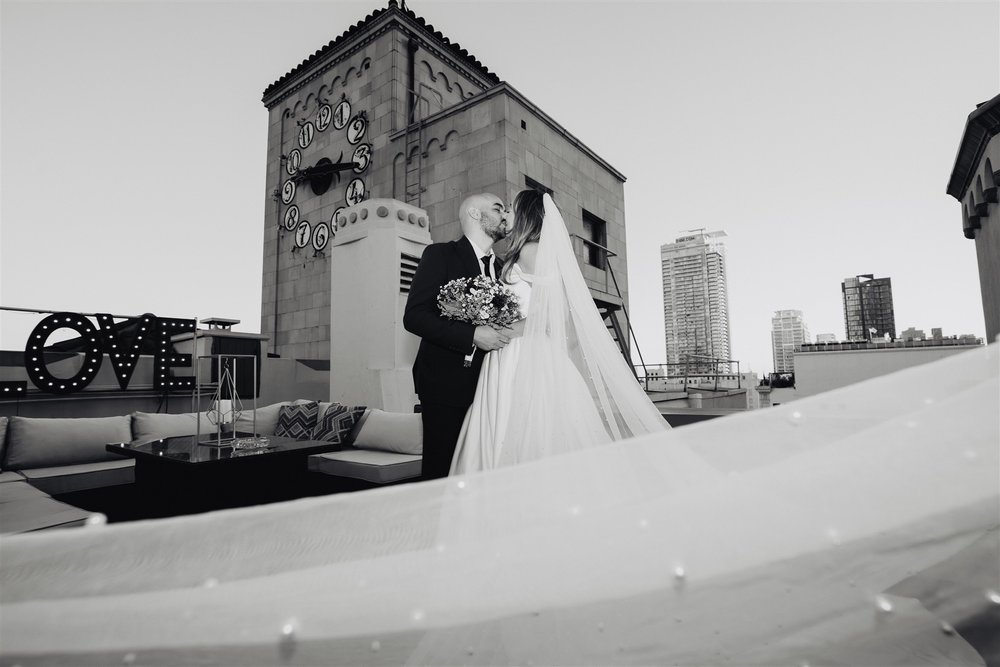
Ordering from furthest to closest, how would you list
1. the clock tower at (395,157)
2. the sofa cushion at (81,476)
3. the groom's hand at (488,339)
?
the clock tower at (395,157) → the sofa cushion at (81,476) → the groom's hand at (488,339)

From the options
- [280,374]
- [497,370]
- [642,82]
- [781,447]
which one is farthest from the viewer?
[642,82]

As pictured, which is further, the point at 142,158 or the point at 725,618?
the point at 142,158

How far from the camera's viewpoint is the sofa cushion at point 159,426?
4281 mm

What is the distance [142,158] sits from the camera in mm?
8930

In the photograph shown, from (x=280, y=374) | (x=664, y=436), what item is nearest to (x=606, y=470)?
(x=664, y=436)

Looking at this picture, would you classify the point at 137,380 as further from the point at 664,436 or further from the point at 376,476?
the point at 664,436

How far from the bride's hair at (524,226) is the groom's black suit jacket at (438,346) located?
0.79 feet

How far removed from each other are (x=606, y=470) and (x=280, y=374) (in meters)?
7.23

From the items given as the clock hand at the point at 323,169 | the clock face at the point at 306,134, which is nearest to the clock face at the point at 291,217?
the clock hand at the point at 323,169

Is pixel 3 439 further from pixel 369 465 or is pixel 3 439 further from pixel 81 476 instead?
pixel 369 465

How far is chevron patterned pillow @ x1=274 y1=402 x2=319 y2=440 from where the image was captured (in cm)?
497

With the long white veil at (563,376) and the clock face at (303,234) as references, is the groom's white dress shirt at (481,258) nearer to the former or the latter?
the long white veil at (563,376)

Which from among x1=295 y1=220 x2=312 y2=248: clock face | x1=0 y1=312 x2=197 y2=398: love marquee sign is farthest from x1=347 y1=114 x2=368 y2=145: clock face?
x1=0 y1=312 x2=197 y2=398: love marquee sign

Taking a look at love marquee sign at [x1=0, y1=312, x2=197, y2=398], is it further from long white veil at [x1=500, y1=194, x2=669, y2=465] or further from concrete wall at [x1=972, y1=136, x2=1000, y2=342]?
concrete wall at [x1=972, y1=136, x2=1000, y2=342]
